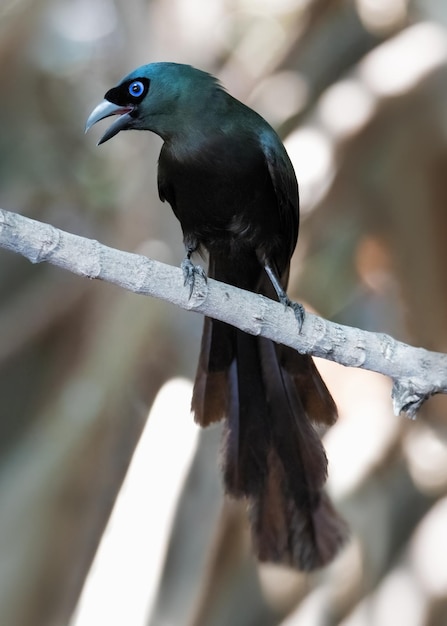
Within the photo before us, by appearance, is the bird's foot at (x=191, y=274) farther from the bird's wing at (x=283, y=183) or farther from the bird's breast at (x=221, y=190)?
the bird's wing at (x=283, y=183)

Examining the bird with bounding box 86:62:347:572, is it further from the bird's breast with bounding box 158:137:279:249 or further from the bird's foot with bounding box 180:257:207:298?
the bird's foot with bounding box 180:257:207:298

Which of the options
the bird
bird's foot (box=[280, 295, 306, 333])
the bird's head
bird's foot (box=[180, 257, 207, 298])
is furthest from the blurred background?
bird's foot (box=[180, 257, 207, 298])

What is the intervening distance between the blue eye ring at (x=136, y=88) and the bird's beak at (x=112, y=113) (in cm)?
4

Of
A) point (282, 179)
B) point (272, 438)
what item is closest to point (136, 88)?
point (282, 179)

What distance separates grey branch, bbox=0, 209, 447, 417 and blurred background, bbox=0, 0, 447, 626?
1.60 metres

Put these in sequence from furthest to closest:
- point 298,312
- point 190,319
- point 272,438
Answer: point 190,319 → point 272,438 → point 298,312

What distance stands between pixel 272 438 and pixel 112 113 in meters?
1.06

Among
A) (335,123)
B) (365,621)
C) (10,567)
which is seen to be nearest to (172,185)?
(335,123)

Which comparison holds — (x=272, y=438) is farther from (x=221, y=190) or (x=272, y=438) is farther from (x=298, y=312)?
(x=221, y=190)

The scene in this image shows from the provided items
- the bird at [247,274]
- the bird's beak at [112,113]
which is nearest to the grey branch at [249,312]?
the bird at [247,274]

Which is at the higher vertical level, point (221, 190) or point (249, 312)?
point (221, 190)

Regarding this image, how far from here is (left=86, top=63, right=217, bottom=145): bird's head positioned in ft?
7.16

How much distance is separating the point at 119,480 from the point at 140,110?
2168 millimetres

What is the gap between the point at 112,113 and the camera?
2172mm
